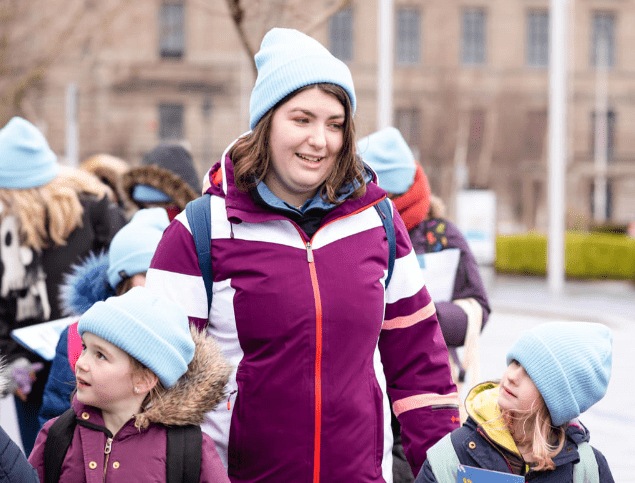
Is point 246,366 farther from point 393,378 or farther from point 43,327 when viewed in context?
point 43,327

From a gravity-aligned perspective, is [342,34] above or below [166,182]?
above

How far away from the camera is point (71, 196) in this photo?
4.53 m

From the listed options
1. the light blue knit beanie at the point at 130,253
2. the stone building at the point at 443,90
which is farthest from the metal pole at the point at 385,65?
the stone building at the point at 443,90

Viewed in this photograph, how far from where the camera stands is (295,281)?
2.46 meters

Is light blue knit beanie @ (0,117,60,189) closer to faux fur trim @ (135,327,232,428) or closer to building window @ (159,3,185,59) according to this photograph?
faux fur trim @ (135,327,232,428)

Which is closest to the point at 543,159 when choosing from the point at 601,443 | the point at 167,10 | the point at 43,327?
the point at 167,10

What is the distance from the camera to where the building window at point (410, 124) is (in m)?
44.6

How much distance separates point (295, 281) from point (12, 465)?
0.82 m

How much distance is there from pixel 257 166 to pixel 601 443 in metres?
4.97

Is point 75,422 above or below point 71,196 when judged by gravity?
below

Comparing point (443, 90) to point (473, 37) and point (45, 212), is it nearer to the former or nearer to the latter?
point (473, 37)

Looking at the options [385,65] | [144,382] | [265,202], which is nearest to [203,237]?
[265,202]

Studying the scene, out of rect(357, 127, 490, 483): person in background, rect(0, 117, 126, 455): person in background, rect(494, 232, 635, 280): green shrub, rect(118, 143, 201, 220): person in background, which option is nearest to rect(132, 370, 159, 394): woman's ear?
rect(357, 127, 490, 483): person in background

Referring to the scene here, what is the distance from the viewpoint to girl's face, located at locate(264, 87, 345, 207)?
255cm
